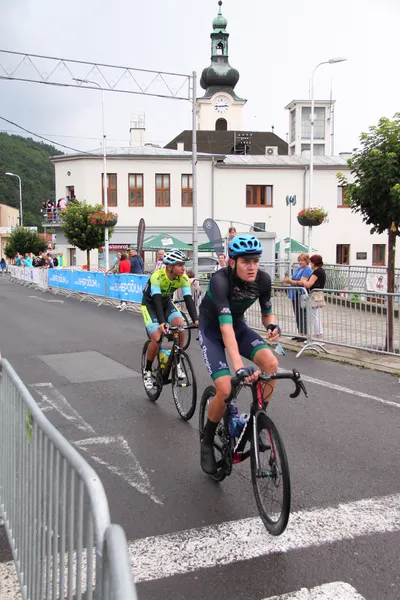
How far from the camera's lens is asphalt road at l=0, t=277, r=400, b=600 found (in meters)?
3.24

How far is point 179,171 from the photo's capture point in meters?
40.9

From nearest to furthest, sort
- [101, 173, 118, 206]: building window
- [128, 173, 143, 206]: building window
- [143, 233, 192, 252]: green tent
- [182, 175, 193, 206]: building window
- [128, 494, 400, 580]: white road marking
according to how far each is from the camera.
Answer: [128, 494, 400, 580]: white road marking < [143, 233, 192, 252]: green tent < [101, 173, 118, 206]: building window < [128, 173, 143, 206]: building window < [182, 175, 193, 206]: building window

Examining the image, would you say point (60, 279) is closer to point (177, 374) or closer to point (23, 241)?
point (177, 374)

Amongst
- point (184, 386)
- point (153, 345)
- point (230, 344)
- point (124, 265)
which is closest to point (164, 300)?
point (153, 345)

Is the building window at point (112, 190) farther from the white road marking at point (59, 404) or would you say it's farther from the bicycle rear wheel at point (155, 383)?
the bicycle rear wheel at point (155, 383)

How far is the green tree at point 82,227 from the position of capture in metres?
33.1

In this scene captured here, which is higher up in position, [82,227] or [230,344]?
[82,227]

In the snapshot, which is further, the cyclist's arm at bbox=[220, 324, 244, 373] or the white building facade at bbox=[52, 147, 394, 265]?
the white building facade at bbox=[52, 147, 394, 265]

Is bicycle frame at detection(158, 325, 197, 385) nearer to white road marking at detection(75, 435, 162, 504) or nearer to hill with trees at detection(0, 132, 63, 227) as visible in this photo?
white road marking at detection(75, 435, 162, 504)

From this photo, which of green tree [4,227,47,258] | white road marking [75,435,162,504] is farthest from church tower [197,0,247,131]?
white road marking [75,435,162,504]

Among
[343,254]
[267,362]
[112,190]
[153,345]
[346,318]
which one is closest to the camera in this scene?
[267,362]

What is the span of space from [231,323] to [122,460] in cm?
185

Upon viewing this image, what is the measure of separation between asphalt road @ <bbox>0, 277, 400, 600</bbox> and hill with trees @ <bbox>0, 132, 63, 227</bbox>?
71.8 metres

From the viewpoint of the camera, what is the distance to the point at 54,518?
7.73 ft
